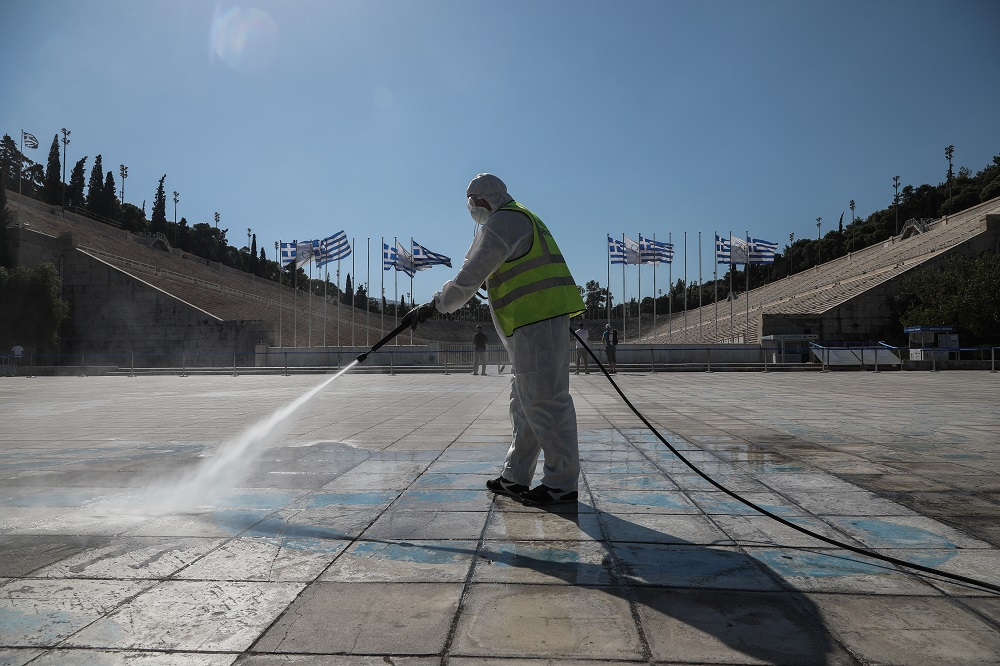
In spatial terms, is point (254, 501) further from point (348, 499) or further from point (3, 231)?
point (3, 231)

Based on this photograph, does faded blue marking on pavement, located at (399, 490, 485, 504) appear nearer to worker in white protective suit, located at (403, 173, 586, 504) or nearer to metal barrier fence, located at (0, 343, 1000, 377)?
worker in white protective suit, located at (403, 173, 586, 504)

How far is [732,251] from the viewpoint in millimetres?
30719

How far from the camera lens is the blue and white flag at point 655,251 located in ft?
103

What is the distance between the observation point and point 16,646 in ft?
5.23

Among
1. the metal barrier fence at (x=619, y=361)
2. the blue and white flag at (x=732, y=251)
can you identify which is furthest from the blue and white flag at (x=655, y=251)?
the metal barrier fence at (x=619, y=361)

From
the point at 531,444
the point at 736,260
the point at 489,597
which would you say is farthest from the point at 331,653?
the point at 736,260

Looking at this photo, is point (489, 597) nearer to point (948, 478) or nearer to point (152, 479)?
point (152, 479)

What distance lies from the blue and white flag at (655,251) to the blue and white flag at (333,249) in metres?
14.8

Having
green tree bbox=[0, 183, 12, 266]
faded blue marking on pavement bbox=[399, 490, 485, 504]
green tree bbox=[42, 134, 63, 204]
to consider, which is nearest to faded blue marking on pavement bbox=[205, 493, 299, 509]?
faded blue marking on pavement bbox=[399, 490, 485, 504]

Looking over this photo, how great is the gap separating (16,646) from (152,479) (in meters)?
2.41

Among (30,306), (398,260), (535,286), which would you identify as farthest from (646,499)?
(30,306)

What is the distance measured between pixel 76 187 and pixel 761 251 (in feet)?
213

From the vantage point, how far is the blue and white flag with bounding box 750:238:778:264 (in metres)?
30.2

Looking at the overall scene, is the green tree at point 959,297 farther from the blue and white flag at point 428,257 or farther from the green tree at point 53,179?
the green tree at point 53,179
